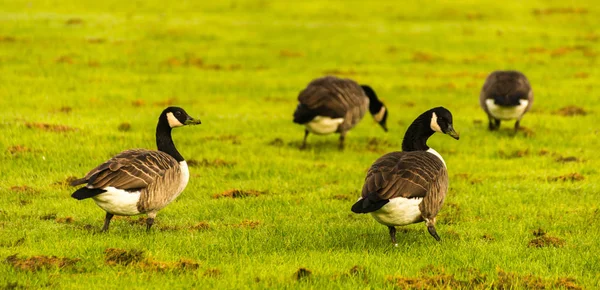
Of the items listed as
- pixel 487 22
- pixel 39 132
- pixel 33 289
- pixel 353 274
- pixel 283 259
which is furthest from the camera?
pixel 487 22

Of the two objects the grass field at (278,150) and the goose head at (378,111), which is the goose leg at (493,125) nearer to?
the grass field at (278,150)

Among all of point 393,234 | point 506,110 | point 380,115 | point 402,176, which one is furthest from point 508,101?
point 402,176

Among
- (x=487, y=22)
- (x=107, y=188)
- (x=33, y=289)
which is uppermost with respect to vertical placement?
(x=487, y=22)

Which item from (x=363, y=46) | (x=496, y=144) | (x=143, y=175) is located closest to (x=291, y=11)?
(x=363, y=46)

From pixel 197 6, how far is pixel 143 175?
45256 millimetres

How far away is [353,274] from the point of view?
9812mm

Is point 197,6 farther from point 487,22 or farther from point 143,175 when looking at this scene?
point 143,175

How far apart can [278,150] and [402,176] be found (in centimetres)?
987

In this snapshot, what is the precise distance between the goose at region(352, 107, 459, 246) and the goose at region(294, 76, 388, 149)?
821cm

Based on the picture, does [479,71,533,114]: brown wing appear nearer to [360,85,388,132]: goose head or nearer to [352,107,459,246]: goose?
[360,85,388,132]: goose head

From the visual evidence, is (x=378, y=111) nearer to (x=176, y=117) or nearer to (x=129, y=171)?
(x=176, y=117)

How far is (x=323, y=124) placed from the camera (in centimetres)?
2062

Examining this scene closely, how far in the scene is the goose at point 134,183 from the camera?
10.9 meters

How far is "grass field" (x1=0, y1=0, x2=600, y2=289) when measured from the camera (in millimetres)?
10242
